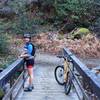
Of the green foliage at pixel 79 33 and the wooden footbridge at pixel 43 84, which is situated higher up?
the green foliage at pixel 79 33

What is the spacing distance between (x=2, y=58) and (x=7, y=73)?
448 inches

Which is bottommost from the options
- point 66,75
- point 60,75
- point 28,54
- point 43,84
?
point 43,84

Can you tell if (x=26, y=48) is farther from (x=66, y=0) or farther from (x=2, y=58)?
(x=66, y=0)

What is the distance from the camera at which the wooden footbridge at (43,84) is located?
6.87 m

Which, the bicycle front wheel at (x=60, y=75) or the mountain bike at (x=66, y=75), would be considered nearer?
the mountain bike at (x=66, y=75)

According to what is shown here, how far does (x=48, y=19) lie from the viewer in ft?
94.0

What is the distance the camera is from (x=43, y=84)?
41.4 ft

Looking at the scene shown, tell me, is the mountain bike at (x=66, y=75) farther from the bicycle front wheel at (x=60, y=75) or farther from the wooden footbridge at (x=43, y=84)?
the wooden footbridge at (x=43, y=84)

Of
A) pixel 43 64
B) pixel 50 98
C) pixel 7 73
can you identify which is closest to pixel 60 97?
pixel 50 98

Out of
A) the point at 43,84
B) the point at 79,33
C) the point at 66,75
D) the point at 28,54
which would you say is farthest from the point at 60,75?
the point at 79,33

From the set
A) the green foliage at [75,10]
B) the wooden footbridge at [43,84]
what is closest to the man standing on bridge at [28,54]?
the wooden footbridge at [43,84]

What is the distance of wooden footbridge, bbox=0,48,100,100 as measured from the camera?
22.5ft

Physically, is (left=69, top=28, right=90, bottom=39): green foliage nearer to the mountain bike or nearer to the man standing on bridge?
the mountain bike

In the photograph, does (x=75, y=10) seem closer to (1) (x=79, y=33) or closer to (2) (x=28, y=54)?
(1) (x=79, y=33)
